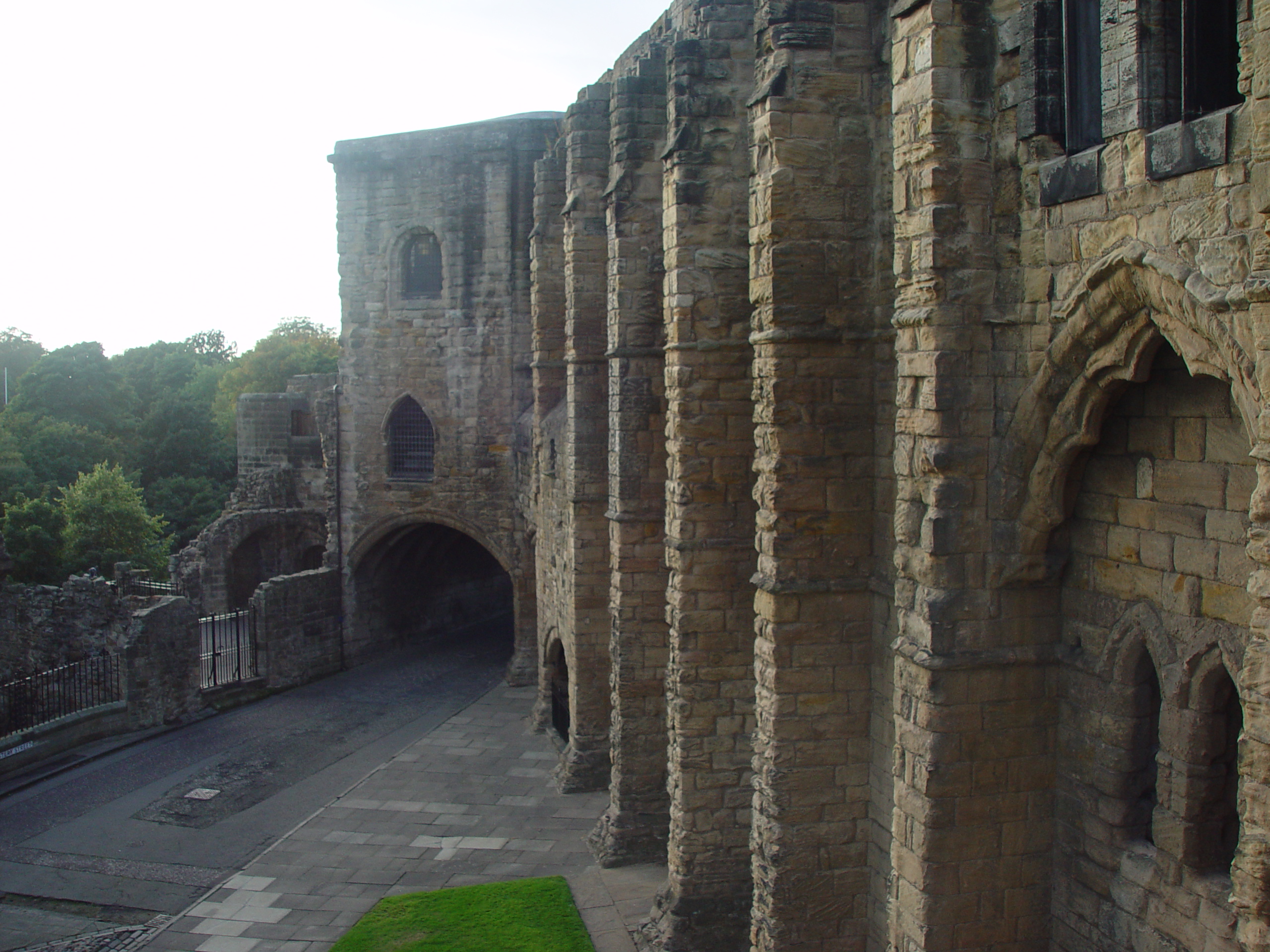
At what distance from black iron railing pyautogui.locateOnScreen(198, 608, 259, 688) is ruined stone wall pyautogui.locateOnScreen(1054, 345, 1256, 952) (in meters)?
15.5

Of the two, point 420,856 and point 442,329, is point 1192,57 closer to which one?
point 420,856

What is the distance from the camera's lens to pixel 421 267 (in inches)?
831

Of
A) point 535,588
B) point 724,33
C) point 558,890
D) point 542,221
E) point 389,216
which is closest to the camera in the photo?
point 724,33

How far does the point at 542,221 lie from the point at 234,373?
45.2 meters

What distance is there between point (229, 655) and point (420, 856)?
390 inches

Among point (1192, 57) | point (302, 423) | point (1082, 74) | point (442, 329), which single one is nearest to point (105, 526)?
point (302, 423)

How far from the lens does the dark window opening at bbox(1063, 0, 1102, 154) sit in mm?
4934

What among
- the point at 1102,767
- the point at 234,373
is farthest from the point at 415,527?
the point at 234,373

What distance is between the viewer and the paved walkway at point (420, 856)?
10516 mm

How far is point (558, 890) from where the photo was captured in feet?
35.7

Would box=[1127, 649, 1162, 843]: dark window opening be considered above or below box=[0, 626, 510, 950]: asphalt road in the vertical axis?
above

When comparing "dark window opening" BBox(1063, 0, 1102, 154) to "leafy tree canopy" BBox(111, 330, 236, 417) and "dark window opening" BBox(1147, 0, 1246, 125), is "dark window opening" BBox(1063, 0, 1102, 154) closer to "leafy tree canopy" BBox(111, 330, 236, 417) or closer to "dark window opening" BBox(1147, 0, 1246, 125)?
"dark window opening" BBox(1147, 0, 1246, 125)

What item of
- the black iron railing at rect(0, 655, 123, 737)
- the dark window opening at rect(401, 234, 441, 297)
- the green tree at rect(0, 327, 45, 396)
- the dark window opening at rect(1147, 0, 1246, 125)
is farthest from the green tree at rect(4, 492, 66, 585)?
the green tree at rect(0, 327, 45, 396)

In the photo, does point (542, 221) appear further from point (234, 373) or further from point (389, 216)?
point (234, 373)
